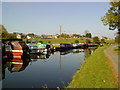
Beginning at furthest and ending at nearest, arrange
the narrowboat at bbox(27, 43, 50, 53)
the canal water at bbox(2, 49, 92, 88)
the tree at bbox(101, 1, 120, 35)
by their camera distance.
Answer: the narrowboat at bbox(27, 43, 50, 53) → the tree at bbox(101, 1, 120, 35) → the canal water at bbox(2, 49, 92, 88)

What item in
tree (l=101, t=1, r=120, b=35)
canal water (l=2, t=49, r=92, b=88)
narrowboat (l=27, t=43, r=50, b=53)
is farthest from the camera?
narrowboat (l=27, t=43, r=50, b=53)

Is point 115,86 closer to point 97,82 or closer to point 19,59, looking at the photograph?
point 97,82

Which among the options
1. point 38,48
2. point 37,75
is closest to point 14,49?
point 38,48

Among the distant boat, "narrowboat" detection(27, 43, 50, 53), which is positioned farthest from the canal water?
"narrowboat" detection(27, 43, 50, 53)

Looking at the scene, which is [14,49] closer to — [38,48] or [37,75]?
[38,48]

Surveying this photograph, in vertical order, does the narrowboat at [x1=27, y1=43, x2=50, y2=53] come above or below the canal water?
above

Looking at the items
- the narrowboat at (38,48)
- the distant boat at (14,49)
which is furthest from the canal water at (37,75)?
the narrowboat at (38,48)

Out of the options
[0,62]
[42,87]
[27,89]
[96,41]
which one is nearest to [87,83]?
[42,87]

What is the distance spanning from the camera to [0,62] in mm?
21328

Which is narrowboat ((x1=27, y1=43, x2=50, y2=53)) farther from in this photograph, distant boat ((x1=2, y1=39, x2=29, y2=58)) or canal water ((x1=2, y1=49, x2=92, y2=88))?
canal water ((x1=2, y1=49, x2=92, y2=88))

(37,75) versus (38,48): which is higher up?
(38,48)

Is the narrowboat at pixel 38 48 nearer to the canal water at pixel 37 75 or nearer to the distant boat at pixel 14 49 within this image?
the distant boat at pixel 14 49

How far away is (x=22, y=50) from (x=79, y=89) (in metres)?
20.4

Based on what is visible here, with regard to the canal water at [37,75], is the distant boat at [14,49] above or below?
above
